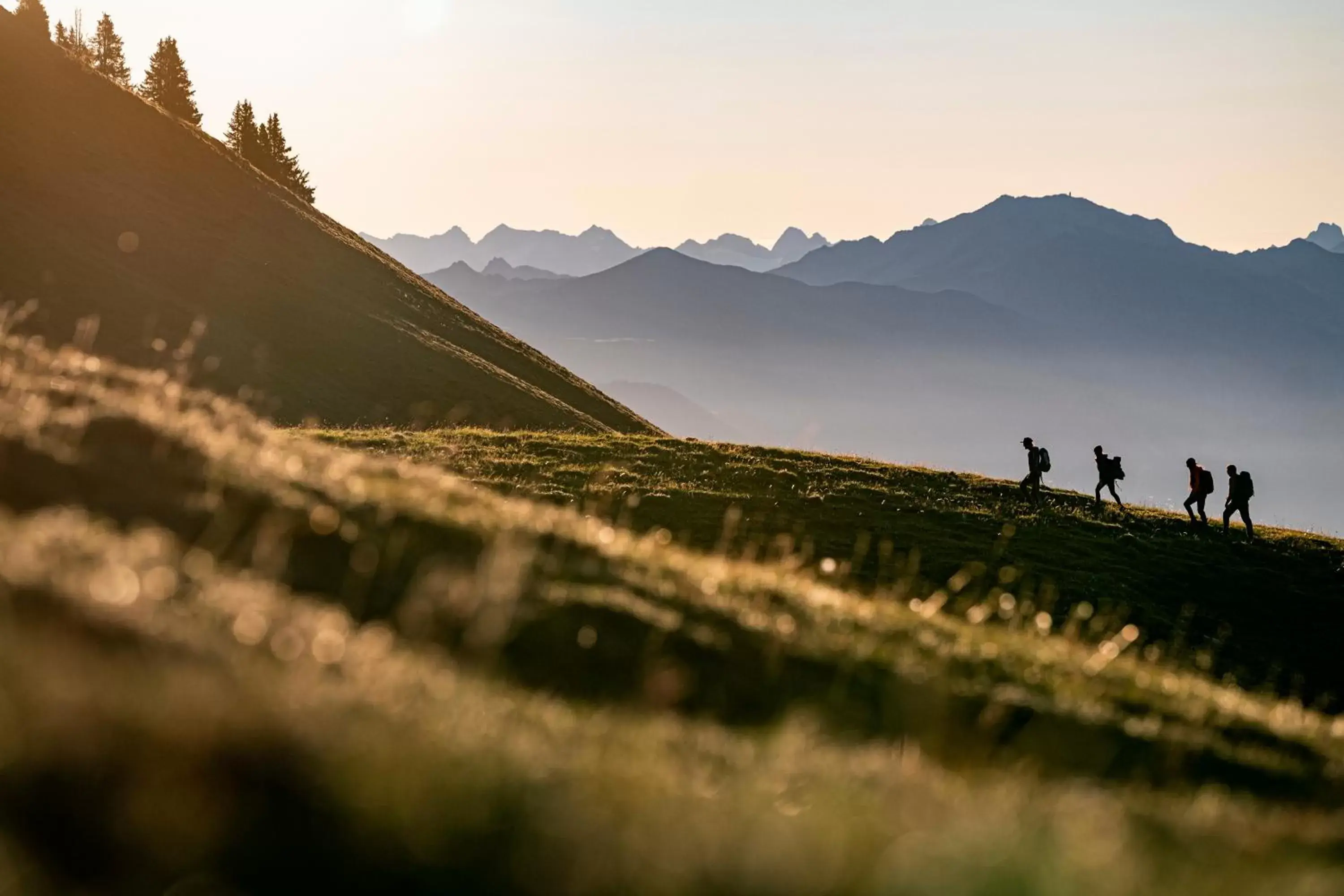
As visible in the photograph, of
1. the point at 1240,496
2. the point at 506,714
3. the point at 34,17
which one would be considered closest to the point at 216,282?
the point at 34,17

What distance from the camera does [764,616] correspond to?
12.2m

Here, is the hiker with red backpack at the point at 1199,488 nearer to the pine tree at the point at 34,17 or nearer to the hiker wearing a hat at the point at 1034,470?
the hiker wearing a hat at the point at 1034,470

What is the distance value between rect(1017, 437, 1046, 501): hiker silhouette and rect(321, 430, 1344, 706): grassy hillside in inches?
38.4

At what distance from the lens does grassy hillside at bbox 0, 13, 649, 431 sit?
61.1m

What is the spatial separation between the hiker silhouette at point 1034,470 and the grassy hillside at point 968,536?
974 millimetres

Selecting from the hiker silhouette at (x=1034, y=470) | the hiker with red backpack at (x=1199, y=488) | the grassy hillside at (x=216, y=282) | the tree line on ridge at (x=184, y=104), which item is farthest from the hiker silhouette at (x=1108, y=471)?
the tree line on ridge at (x=184, y=104)

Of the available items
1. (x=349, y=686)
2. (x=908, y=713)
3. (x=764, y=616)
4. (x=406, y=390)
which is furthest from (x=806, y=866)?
(x=406, y=390)

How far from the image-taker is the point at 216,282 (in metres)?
73.6

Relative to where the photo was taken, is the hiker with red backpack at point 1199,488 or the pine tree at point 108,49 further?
the pine tree at point 108,49

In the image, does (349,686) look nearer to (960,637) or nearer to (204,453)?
(204,453)

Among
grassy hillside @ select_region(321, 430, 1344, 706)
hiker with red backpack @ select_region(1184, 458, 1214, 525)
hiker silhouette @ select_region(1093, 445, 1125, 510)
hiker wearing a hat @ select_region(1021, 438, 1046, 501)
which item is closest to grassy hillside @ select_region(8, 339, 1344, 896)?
grassy hillside @ select_region(321, 430, 1344, 706)

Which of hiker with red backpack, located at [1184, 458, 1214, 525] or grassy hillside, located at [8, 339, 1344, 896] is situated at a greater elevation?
hiker with red backpack, located at [1184, 458, 1214, 525]

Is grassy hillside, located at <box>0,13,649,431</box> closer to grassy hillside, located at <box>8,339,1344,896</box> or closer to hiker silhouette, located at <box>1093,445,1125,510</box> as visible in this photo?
hiker silhouette, located at <box>1093,445,1125,510</box>

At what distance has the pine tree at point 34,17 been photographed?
9750cm
